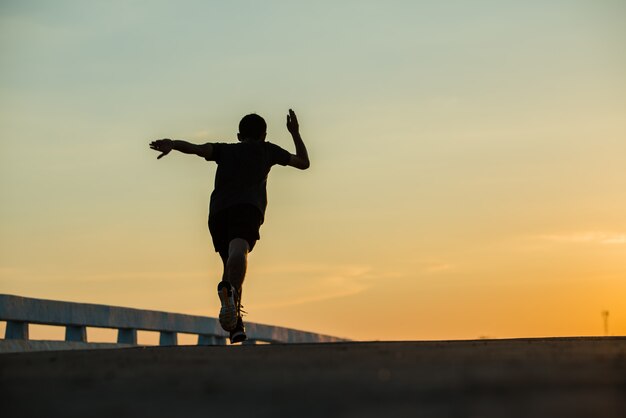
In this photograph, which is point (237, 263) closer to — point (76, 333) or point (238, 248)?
point (238, 248)

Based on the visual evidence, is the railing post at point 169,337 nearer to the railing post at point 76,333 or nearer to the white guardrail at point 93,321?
the white guardrail at point 93,321

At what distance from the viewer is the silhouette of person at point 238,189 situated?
13.7 meters

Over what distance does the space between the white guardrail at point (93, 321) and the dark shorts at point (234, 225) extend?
70.4 inches

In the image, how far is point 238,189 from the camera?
14023mm

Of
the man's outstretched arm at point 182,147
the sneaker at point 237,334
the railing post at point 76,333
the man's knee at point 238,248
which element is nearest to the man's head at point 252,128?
the man's outstretched arm at point 182,147

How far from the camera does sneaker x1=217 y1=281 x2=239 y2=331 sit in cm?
1320

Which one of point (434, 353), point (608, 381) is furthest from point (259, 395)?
point (434, 353)

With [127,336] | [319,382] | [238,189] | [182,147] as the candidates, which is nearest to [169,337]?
[127,336]

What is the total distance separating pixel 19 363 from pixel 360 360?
1616 mm

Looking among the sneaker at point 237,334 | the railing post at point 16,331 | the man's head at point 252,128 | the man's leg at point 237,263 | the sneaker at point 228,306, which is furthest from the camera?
the man's head at point 252,128

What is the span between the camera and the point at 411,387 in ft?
22.4

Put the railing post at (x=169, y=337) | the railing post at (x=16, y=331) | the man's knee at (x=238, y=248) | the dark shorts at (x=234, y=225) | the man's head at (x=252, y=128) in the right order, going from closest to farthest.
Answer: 1. the man's knee at (x=238, y=248)
2. the dark shorts at (x=234, y=225)
3. the railing post at (x=16, y=331)
4. the man's head at (x=252, y=128)
5. the railing post at (x=169, y=337)

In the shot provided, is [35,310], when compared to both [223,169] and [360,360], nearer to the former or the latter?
[223,169]

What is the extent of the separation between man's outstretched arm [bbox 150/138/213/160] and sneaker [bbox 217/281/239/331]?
1.16 m
